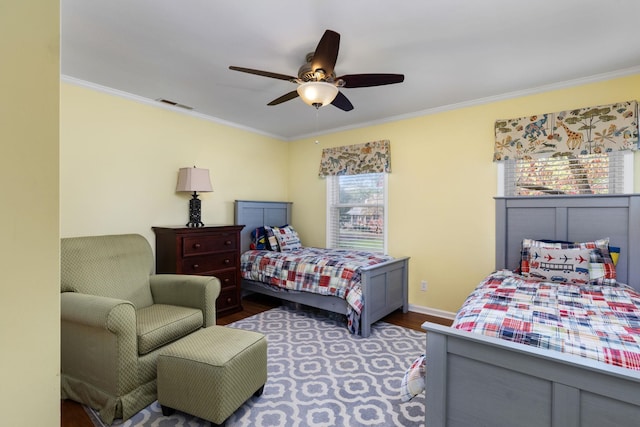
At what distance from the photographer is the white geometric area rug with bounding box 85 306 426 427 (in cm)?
181

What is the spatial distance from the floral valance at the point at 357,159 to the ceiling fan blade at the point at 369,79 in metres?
1.74

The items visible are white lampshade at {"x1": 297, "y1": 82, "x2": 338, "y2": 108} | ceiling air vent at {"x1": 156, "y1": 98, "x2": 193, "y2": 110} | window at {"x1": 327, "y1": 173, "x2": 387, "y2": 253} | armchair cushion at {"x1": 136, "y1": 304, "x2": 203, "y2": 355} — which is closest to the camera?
armchair cushion at {"x1": 136, "y1": 304, "x2": 203, "y2": 355}

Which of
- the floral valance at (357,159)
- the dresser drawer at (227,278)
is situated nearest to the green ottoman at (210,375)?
the dresser drawer at (227,278)

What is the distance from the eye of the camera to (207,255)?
3.37 metres

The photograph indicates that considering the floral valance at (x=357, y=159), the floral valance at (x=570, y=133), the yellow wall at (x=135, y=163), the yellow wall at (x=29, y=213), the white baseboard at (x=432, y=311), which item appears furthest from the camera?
the floral valance at (x=357, y=159)

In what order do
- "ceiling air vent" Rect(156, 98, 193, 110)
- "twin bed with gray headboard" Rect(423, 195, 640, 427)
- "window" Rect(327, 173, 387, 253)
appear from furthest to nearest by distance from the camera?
"window" Rect(327, 173, 387, 253) < "ceiling air vent" Rect(156, 98, 193, 110) < "twin bed with gray headboard" Rect(423, 195, 640, 427)

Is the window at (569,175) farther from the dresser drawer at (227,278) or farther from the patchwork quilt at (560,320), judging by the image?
the dresser drawer at (227,278)

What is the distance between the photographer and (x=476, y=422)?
4.35 ft

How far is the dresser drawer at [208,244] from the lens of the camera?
318 cm

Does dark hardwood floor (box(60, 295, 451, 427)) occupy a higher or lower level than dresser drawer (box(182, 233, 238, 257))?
lower

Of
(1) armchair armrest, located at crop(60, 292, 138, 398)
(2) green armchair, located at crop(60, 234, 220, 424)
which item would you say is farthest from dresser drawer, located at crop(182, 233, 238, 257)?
(1) armchair armrest, located at crop(60, 292, 138, 398)

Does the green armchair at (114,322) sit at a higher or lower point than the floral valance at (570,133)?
lower

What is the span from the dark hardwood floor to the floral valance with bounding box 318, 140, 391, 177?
177cm

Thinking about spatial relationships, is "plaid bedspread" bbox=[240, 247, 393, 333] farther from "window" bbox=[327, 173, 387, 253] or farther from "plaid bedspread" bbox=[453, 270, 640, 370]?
"plaid bedspread" bbox=[453, 270, 640, 370]
